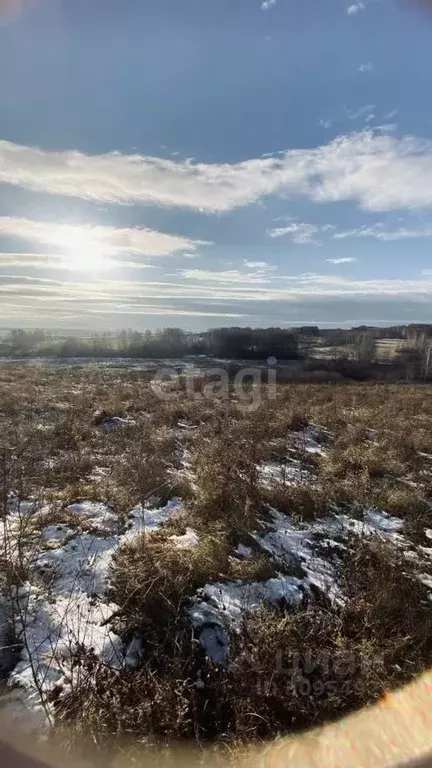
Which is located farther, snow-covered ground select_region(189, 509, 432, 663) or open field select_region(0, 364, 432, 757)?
snow-covered ground select_region(189, 509, 432, 663)

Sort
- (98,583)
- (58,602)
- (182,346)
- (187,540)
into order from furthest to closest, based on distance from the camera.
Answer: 1. (182,346)
2. (187,540)
3. (98,583)
4. (58,602)

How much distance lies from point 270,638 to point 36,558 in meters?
2.71

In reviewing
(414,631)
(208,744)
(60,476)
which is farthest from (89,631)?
(60,476)

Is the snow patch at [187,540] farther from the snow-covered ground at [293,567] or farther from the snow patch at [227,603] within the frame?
the snow patch at [227,603]

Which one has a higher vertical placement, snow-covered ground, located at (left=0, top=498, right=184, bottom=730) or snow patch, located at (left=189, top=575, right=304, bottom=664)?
snow-covered ground, located at (left=0, top=498, right=184, bottom=730)

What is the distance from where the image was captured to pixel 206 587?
4297 mm

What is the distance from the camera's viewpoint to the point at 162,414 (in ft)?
41.4

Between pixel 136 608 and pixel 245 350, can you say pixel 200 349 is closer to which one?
pixel 245 350

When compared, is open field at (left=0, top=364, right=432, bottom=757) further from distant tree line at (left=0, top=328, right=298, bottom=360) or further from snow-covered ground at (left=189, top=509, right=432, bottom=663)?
distant tree line at (left=0, top=328, right=298, bottom=360)

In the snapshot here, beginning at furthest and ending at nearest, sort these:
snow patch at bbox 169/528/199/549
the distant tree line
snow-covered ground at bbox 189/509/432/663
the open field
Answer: the distant tree line → snow patch at bbox 169/528/199/549 → snow-covered ground at bbox 189/509/432/663 → the open field

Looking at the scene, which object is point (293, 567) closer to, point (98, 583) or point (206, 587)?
point (206, 587)

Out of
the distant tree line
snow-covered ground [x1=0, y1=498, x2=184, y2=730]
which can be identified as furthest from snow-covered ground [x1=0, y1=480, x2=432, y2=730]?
the distant tree line

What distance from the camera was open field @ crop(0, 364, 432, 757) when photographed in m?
3.02

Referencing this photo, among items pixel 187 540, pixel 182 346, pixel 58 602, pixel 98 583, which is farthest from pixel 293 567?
pixel 182 346
